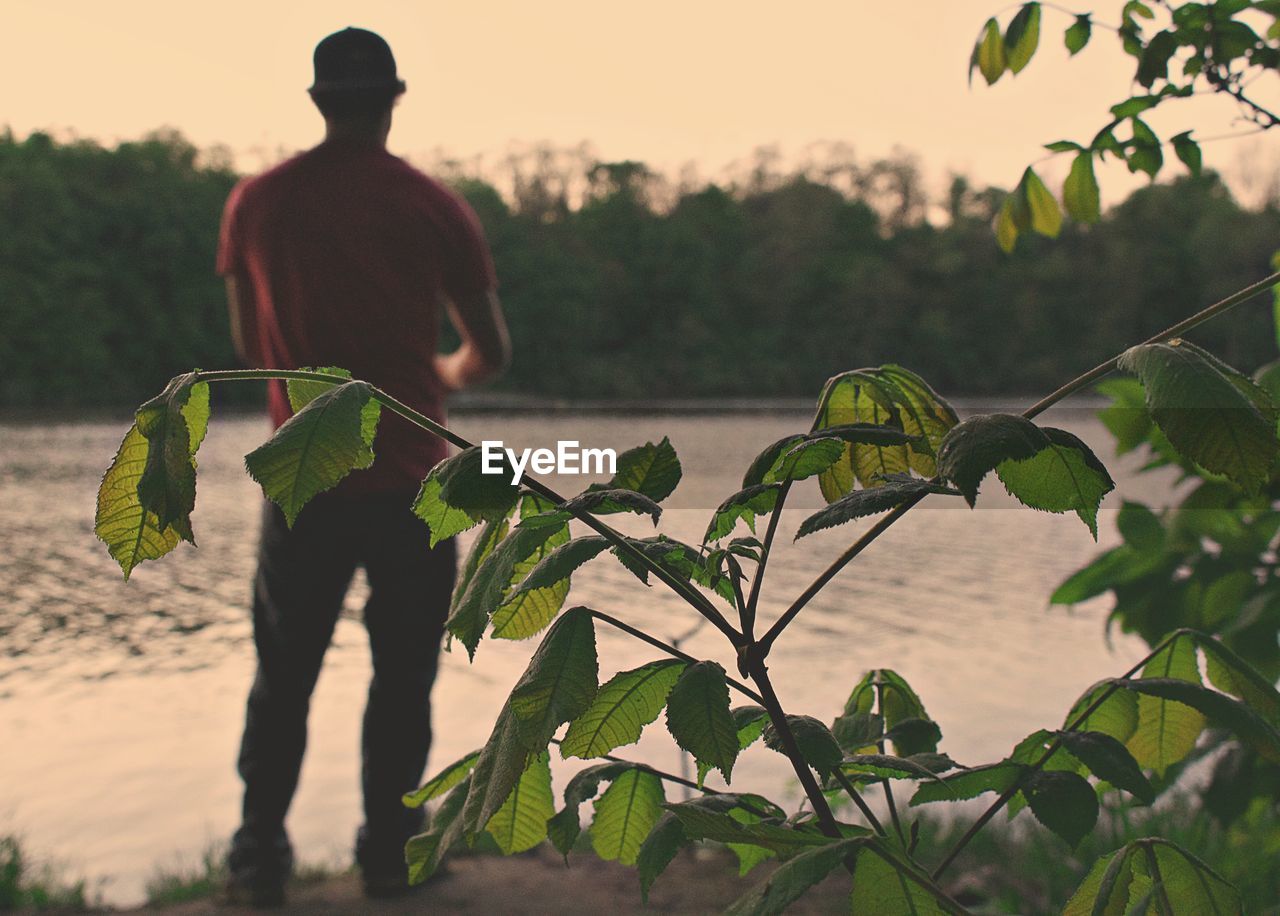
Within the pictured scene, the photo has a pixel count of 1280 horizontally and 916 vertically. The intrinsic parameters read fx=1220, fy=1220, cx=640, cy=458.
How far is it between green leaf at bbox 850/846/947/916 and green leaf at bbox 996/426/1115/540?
16cm

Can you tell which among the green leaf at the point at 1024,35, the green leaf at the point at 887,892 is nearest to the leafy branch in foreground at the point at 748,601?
the green leaf at the point at 887,892

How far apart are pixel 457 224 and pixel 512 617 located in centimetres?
167

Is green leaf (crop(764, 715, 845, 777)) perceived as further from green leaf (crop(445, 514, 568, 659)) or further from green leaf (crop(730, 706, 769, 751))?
green leaf (crop(445, 514, 568, 659))

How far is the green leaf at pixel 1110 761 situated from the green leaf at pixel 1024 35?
61 cm

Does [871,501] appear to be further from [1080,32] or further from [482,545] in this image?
[1080,32]

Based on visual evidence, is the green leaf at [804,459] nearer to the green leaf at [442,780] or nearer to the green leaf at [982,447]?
the green leaf at [982,447]

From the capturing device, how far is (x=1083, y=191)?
1104 mm

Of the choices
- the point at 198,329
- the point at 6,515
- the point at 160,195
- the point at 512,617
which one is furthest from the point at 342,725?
the point at 160,195

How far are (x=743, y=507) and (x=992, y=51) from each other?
62cm

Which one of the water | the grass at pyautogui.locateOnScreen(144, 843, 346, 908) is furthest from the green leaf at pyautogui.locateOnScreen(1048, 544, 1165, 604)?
the grass at pyautogui.locateOnScreen(144, 843, 346, 908)

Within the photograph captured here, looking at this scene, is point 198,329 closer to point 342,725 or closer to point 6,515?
point 6,515

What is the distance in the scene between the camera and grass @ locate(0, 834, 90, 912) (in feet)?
7.45

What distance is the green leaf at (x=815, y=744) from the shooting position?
0.60 metres

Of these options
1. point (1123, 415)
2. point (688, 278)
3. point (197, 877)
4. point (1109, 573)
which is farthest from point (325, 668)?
point (688, 278)
